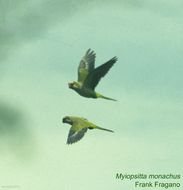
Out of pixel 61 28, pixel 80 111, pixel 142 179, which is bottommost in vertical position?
pixel 142 179

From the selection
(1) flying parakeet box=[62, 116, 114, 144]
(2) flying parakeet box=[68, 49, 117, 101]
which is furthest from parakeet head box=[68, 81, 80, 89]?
(1) flying parakeet box=[62, 116, 114, 144]

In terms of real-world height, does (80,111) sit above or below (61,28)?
below

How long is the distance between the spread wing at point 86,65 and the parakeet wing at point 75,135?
0.55 feet

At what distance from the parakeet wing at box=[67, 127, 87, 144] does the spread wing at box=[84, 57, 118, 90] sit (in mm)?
150

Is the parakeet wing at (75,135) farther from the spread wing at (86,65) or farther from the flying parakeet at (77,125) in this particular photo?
the spread wing at (86,65)

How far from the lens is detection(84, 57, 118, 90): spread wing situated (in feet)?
8.91

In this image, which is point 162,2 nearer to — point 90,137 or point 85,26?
point 85,26

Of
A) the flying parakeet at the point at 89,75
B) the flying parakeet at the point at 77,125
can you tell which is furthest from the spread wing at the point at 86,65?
the flying parakeet at the point at 77,125

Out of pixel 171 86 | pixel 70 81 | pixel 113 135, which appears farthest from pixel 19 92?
pixel 171 86

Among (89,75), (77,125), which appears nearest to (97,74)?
(89,75)

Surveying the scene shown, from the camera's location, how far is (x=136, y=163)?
267 centimetres

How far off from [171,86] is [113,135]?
0.25 meters

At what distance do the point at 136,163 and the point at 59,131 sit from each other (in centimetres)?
28

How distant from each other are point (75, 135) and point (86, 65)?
237 millimetres
